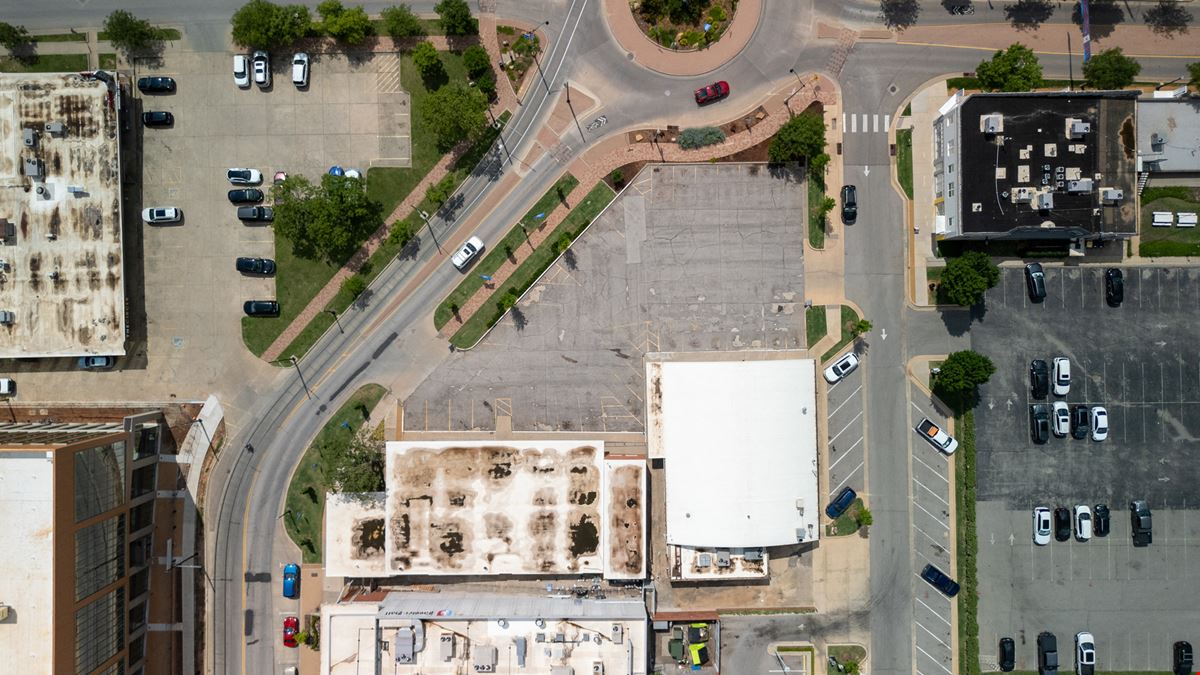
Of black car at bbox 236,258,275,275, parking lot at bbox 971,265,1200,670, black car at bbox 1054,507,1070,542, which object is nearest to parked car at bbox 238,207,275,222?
black car at bbox 236,258,275,275

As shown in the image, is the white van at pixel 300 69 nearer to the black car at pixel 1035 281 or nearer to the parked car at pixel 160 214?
the parked car at pixel 160 214

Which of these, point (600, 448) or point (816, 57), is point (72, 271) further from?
point (816, 57)

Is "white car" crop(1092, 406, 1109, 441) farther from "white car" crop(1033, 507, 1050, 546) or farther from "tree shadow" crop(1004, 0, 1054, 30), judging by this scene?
"tree shadow" crop(1004, 0, 1054, 30)

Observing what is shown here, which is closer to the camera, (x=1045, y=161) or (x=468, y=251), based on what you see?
(x=1045, y=161)

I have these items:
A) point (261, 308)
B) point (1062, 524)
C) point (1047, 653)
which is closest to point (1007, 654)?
point (1047, 653)

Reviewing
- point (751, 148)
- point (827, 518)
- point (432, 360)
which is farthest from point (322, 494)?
point (751, 148)

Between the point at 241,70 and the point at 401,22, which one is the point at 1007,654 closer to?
the point at 401,22

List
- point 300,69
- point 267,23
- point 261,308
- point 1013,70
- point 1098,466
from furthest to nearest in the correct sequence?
point 1098,466 → point 261,308 → point 300,69 → point 267,23 → point 1013,70
